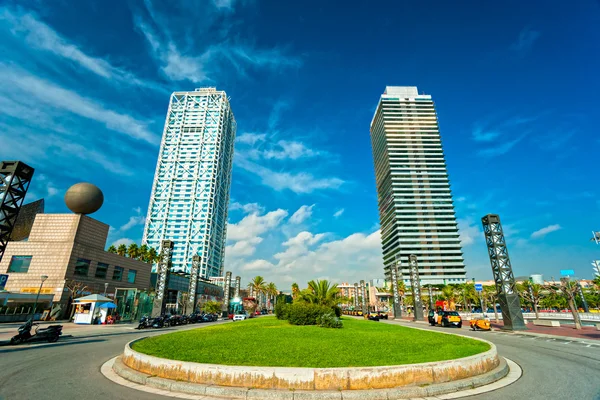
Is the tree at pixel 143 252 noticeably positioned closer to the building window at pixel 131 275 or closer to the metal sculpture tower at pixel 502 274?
the building window at pixel 131 275

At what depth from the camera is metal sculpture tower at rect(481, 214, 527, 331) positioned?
84.7 ft

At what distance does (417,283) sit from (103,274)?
54523 mm

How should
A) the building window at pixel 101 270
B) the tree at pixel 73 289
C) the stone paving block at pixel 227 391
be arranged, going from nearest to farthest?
the stone paving block at pixel 227 391 < the tree at pixel 73 289 < the building window at pixel 101 270

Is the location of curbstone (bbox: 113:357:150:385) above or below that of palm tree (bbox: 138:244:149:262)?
below

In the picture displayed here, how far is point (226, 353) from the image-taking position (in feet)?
31.9

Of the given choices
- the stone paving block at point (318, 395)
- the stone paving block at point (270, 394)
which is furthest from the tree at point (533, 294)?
the stone paving block at point (270, 394)

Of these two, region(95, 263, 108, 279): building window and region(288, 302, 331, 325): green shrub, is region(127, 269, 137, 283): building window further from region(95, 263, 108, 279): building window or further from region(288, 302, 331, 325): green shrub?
region(288, 302, 331, 325): green shrub

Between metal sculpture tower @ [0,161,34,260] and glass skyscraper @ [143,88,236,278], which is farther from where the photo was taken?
glass skyscraper @ [143,88,236,278]

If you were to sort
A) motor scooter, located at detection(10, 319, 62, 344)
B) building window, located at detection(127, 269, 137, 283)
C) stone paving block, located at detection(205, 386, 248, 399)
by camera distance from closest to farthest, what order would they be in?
stone paving block, located at detection(205, 386, 248, 399) < motor scooter, located at detection(10, 319, 62, 344) < building window, located at detection(127, 269, 137, 283)

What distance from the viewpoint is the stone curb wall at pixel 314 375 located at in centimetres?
657

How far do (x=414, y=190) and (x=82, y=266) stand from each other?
146023 mm

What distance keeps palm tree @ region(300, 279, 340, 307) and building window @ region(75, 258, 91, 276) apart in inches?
1514

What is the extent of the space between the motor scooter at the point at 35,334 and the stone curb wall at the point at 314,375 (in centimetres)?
1324

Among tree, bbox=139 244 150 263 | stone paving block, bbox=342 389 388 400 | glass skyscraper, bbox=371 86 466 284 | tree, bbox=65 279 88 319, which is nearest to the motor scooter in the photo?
stone paving block, bbox=342 389 388 400
